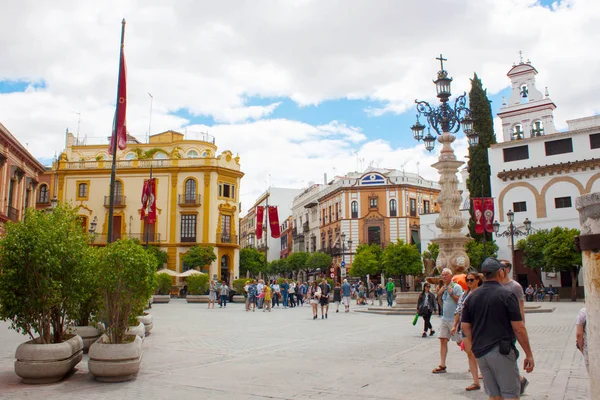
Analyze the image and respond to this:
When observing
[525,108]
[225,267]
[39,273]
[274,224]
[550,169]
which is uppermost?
[525,108]

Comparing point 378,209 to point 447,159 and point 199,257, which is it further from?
point 447,159

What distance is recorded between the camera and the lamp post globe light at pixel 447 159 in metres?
17.7

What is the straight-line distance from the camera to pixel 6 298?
7273 mm

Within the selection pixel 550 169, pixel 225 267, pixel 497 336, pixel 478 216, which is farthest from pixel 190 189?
pixel 497 336

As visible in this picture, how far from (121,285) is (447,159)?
13.5m

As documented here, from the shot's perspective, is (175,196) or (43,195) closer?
(175,196)

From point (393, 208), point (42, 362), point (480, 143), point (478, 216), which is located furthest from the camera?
point (393, 208)

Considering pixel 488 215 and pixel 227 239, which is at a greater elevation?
pixel 227 239

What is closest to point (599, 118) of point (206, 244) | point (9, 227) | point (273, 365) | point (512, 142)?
point (512, 142)

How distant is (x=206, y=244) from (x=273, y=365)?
1619 inches

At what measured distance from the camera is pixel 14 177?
111ft

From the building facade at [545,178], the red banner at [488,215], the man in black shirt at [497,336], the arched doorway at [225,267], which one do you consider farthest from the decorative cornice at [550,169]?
the man in black shirt at [497,336]

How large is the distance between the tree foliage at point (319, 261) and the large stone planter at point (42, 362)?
5412 cm

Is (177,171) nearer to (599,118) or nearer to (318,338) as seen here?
(599,118)
